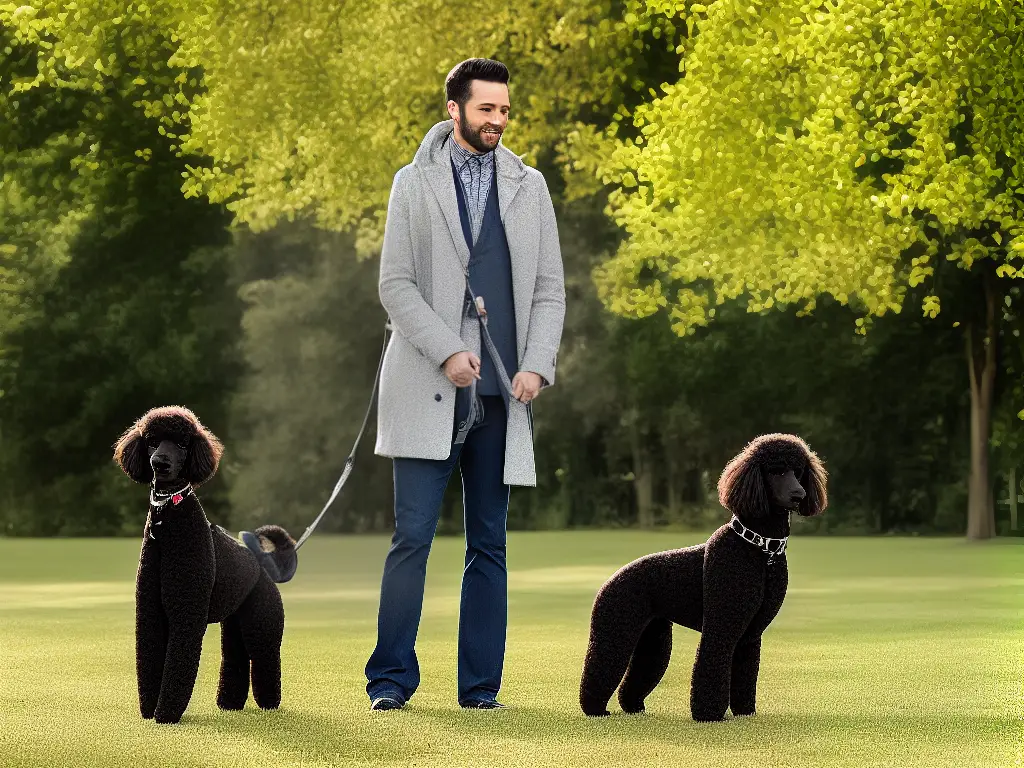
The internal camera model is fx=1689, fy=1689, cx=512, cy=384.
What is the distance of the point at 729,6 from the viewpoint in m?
15.7

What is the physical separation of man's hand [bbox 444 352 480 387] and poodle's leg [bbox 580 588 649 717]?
3.07 feet

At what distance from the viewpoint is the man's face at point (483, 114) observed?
20.8 ft

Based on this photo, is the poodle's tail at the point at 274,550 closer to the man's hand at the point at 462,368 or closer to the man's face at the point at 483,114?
the man's hand at the point at 462,368

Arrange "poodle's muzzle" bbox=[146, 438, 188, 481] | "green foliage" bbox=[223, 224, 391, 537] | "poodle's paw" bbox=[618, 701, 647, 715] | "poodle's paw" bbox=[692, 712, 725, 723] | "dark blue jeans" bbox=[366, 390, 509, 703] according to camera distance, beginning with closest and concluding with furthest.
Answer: "poodle's muzzle" bbox=[146, 438, 188, 481], "poodle's paw" bbox=[692, 712, 725, 723], "poodle's paw" bbox=[618, 701, 647, 715], "dark blue jeans" bbox=[366, 390, 509, 703], "green foliage" bbox=[223, 224, 391, 537]

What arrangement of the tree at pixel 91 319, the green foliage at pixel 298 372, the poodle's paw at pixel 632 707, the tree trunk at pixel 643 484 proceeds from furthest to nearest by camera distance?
1. the tree trunk at pixel 643 484
2. the green foliage at pixel 298 372
3. the tree at pixel 91 319
4. the poodle's paw at pixel 632 707

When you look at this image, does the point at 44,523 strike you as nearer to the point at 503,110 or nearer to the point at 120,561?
the point at 120,561

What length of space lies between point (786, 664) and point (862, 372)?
1450 cm

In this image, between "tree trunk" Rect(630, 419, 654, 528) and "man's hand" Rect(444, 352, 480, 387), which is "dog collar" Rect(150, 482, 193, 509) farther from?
"tree trunk" Rect(630, 419, 654, 528)

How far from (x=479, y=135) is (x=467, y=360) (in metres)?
0.87

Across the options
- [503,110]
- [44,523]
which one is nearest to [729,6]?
[503,110]

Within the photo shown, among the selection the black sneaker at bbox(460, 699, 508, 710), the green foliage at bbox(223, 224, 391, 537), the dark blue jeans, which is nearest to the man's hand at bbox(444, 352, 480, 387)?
the dark blue jeans

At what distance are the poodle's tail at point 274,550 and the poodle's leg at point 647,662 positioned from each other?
1.30 m

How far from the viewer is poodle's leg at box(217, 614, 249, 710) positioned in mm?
6281

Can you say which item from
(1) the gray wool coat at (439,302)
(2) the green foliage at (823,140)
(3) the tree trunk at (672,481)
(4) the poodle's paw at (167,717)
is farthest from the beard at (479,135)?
(3) the tree trunk at (672,481)
